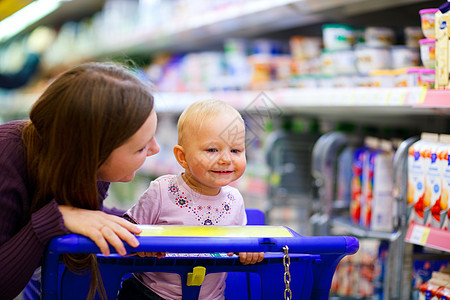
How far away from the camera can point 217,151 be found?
131 cm

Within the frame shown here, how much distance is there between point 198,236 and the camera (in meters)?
1.03

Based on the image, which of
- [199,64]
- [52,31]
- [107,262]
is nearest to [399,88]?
[107,262]

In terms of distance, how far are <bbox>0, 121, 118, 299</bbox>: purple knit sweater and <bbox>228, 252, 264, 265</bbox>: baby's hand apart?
0.33 metres

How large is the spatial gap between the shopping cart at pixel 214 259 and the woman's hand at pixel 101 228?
0.02 m

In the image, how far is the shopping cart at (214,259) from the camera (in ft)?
3.26

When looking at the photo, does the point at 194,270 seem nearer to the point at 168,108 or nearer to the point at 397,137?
the point at 397,137

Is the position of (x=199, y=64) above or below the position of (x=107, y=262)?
above

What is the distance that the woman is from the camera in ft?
3.38

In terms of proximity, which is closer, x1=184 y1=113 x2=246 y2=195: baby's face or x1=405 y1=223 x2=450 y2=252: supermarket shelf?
x1=184 y1=113 x2=246 y2=195: baby's face

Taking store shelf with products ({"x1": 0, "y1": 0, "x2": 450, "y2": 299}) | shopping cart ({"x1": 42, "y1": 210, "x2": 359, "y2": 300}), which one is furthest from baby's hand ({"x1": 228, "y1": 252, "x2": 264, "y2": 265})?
store shelf with products ({"x1": 0, "y1": 0, "x2": 450, "y2": 299})

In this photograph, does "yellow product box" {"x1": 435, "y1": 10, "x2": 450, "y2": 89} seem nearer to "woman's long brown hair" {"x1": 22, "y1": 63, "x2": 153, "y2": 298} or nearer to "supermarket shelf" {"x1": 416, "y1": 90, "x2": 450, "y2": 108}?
"supermarket shelf" {"x1": 416, "y1": 90, "x2": 450, "y2": 108}

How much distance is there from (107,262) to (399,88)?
1.02 meters

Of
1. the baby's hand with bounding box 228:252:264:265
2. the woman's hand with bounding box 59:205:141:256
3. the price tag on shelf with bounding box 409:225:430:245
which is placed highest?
the woman's hand with bounding box 59:205:141:256

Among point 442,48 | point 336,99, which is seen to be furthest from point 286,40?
point 442,48
